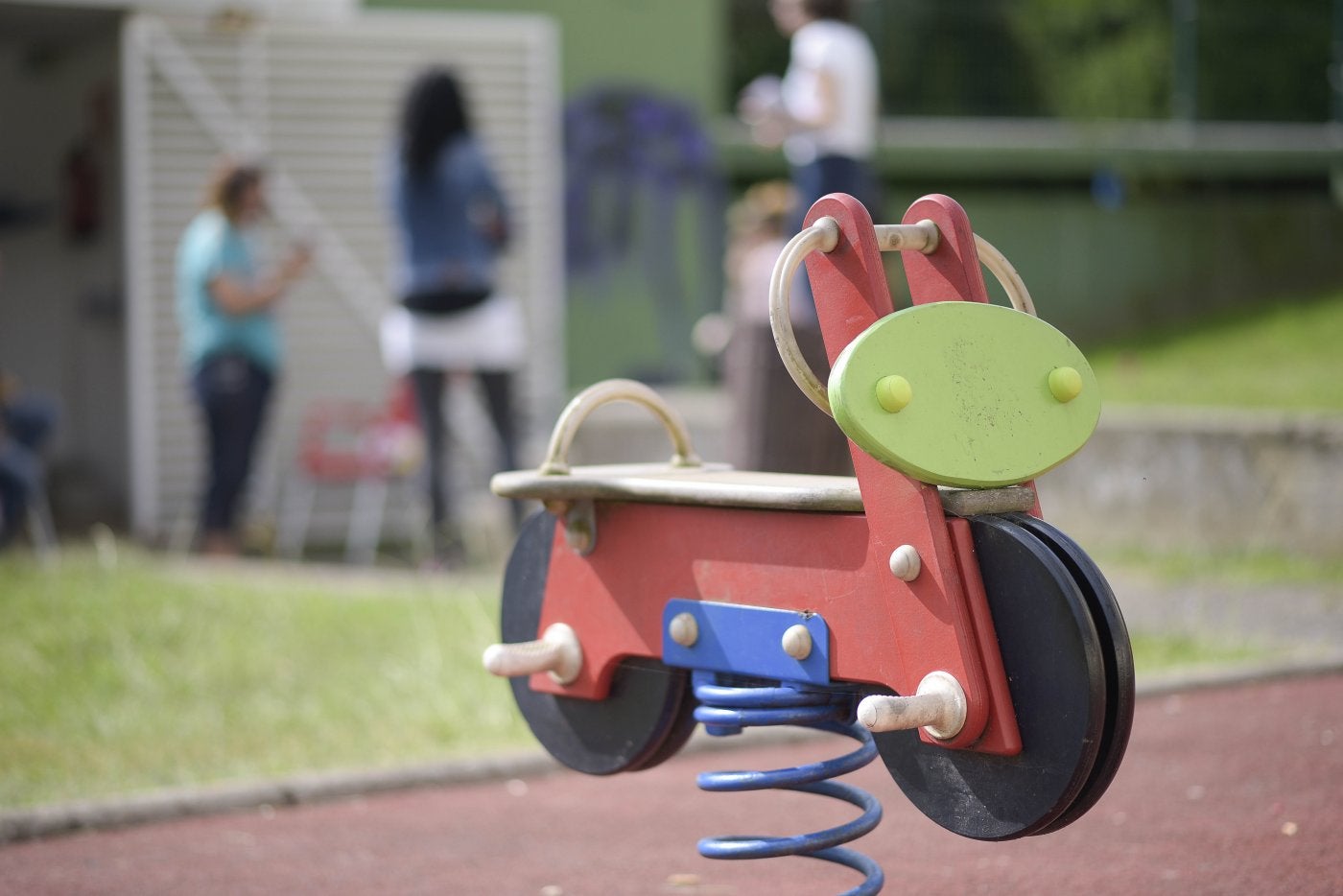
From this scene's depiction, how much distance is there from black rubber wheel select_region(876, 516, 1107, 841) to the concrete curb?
2.28m

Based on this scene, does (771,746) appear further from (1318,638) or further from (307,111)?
(307,111)

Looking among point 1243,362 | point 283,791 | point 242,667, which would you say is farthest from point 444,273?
point 1243,362

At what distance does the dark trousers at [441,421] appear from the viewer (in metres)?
8.13

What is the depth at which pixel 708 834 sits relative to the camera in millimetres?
4168

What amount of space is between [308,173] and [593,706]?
902 cm

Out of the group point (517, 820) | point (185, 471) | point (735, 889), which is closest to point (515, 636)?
point (735, 889)

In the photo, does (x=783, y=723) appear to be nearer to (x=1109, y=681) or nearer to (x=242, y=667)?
(x=1109, y=681)

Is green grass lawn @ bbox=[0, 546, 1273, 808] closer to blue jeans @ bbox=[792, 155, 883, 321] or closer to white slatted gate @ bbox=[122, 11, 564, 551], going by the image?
blue jeans @ bbox=[792, 155, 883, 321]

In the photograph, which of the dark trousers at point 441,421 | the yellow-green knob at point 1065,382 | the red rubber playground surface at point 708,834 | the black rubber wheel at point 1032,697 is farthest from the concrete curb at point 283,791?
the dark trousers at point 441,421

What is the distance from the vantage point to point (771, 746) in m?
5.05

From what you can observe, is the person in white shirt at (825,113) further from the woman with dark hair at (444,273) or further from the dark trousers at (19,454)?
the dark trousers at (19,454)

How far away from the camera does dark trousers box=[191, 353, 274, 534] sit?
891cm

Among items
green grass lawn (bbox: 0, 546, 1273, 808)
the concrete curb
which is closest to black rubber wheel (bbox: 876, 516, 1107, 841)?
the concrete curb

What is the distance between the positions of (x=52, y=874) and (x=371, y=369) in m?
8.13
